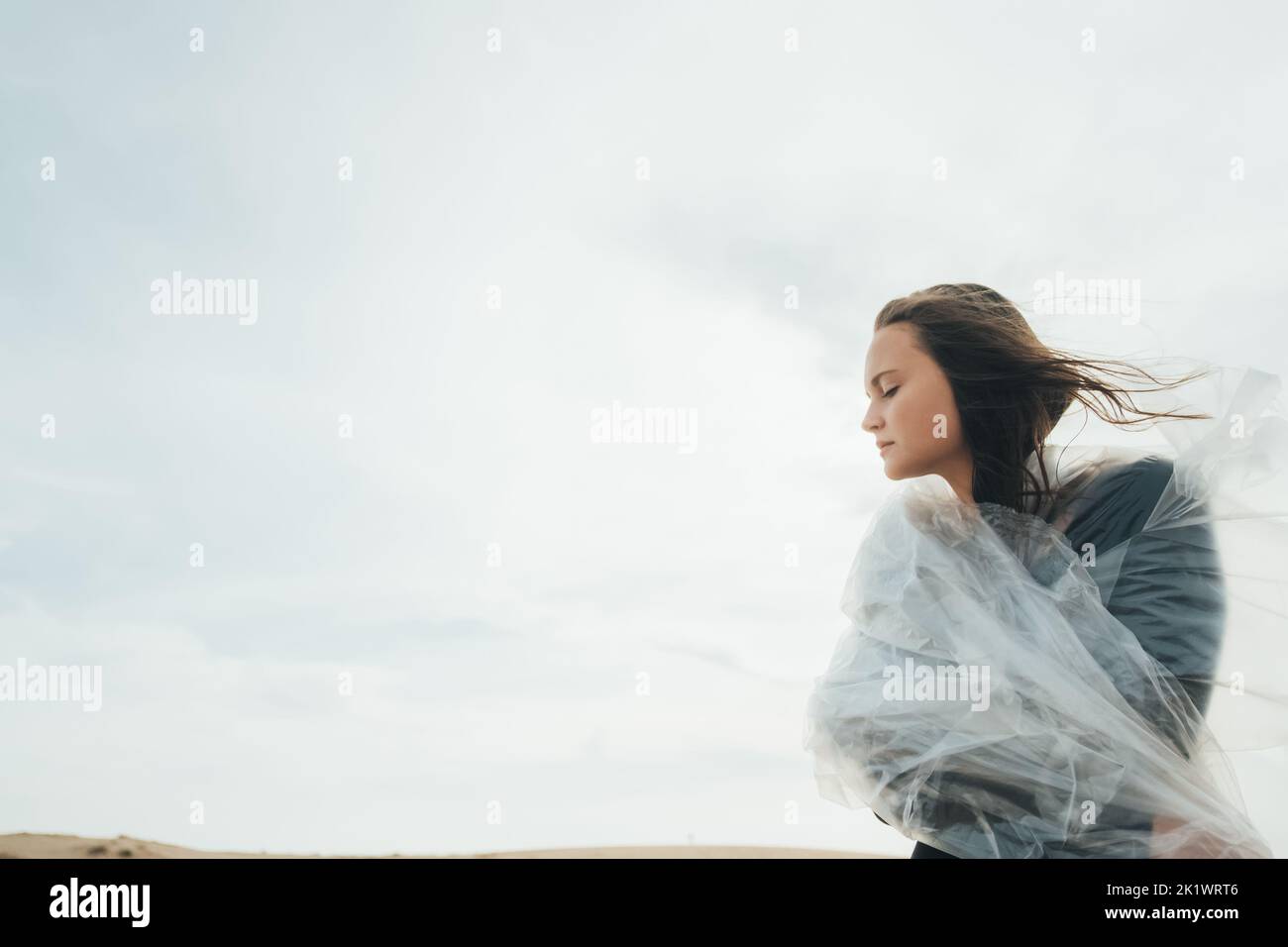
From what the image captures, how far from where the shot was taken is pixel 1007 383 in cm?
234

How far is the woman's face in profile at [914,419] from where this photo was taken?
230 cm

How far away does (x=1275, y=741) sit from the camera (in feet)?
6.59

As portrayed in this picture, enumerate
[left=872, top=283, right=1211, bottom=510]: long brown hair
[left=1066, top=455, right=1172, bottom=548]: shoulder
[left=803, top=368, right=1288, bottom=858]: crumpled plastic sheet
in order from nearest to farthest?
[left=803, top=368, right=1288, bottom=858]: crumpled plastic sheet, [left=1066, top=455, right=1172, bottom=548]: shoulder, [left=872, top=283, right=1211, bottom=510]: long brown hair

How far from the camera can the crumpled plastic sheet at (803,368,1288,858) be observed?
188 cm

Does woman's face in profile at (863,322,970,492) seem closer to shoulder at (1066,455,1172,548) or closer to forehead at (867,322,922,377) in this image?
forehead at (867,322,922,377)

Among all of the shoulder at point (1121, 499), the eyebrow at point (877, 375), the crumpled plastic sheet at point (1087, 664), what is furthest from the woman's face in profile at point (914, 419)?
the shoulder at point (1121, 499)

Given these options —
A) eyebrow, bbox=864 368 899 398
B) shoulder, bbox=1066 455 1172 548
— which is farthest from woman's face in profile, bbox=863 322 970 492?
shoulder, bbox=1066 455 1172 548

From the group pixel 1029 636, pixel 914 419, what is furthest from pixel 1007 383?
pixel 1029 636

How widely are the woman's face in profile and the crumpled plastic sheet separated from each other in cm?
16

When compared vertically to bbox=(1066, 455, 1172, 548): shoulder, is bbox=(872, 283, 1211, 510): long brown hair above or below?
above

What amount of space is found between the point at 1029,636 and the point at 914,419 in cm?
59
